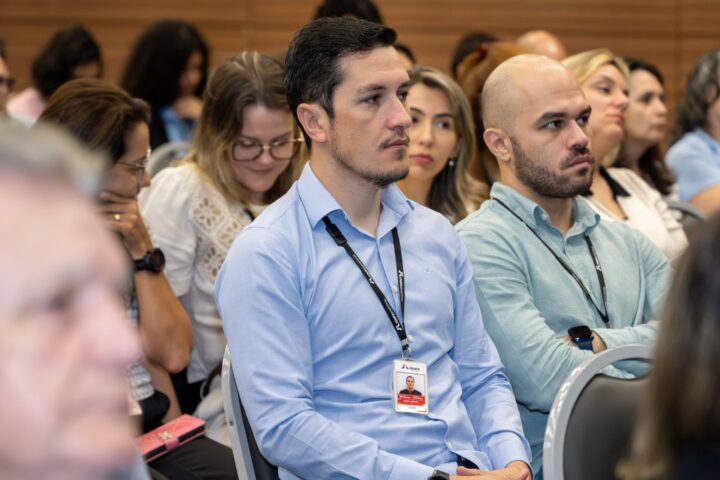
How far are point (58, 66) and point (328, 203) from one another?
9.68 feet

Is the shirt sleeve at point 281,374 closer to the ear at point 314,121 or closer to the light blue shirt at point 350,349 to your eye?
the light blue shirt at point 350,349

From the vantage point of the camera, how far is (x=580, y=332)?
2457mm

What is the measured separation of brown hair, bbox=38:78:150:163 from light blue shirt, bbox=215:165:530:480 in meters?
0.62

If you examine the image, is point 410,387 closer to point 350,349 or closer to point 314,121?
point 350,349

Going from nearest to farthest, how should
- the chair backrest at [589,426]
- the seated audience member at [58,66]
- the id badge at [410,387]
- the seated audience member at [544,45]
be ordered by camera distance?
the chair backrest at [589,426] → the id badge at [410,387] → the seated audience member at [58,66] → the seated audience member at [544,45]

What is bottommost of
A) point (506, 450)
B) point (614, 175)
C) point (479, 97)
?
point (614, 175)

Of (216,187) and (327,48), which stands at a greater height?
(327,48)

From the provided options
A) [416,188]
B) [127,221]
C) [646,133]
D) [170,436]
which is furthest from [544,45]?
[170,436]

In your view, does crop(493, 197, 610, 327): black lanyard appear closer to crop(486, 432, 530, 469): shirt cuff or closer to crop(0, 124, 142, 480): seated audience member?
crop(486, 432, 530, 469): shirt cuff

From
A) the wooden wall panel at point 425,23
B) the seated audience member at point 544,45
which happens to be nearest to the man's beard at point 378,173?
the seated audience member at point 544,45

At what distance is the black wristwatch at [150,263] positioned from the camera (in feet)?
8.89

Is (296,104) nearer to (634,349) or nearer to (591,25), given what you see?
(634,349)

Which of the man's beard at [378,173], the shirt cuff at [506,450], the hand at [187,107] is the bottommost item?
the hand at [187,107]

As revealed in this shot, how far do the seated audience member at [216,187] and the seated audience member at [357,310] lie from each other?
2.00ft
